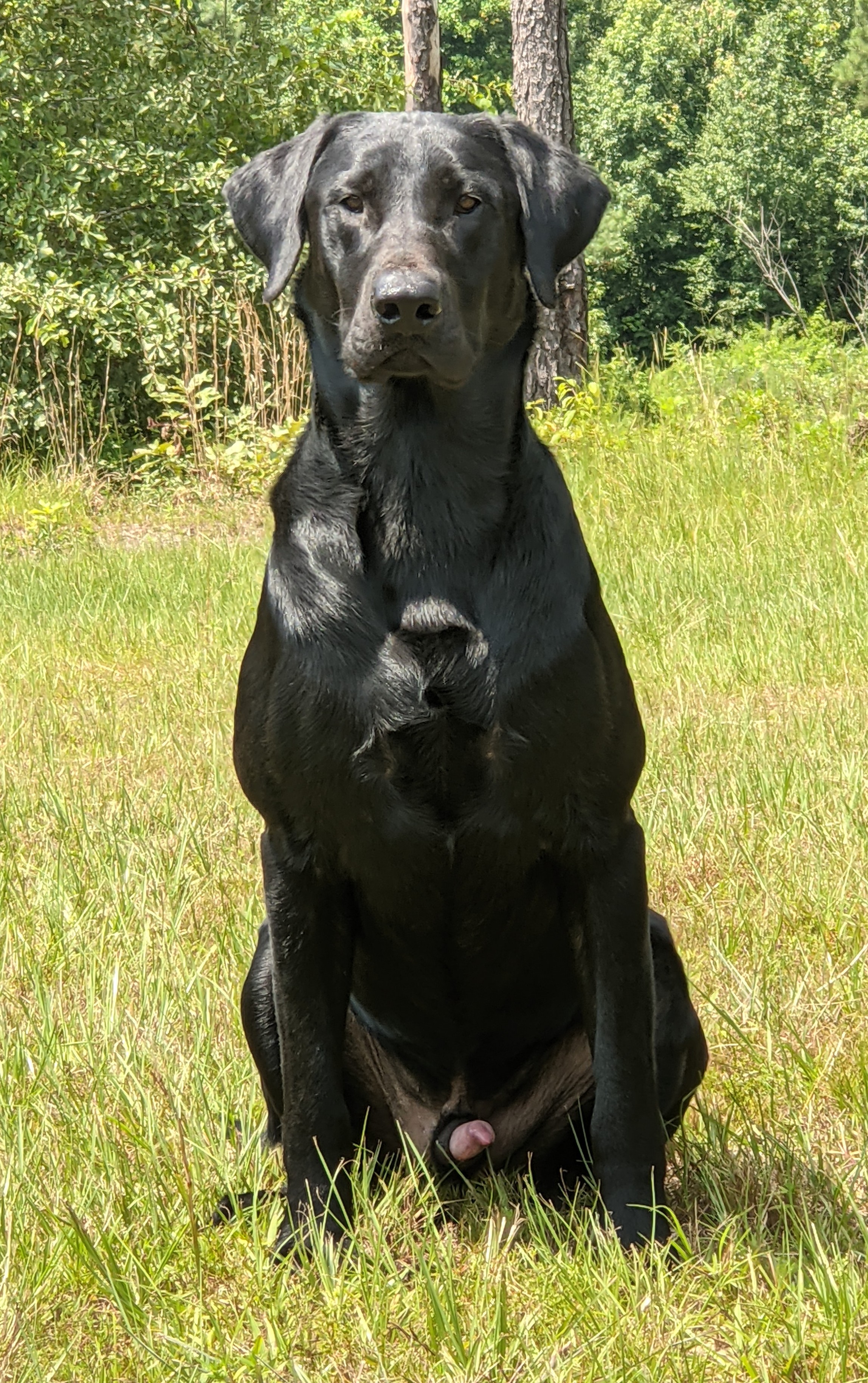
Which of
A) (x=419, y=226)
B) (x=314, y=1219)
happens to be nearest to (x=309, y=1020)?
(x=314, y=1219)

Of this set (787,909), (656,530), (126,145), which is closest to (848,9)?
(126,145)

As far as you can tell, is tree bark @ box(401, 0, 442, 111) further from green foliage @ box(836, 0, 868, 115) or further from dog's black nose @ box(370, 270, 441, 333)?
green foliage @ box(836, 0, 868, 115)

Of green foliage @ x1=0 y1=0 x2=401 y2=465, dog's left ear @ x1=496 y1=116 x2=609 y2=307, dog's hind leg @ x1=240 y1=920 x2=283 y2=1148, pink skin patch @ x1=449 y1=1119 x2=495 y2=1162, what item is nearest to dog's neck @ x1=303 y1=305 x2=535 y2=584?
dog's left ear @ x1=496 y1=116 x2=609 y2=307

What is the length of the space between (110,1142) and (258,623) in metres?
0.84

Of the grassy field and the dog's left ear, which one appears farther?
the dog's left ear

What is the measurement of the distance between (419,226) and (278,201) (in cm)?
A: 32

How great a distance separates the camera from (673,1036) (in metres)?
2.32

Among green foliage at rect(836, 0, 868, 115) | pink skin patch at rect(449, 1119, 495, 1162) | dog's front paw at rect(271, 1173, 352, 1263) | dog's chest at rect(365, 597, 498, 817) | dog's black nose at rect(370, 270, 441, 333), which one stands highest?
green foliage at rect(836, 0, 868, 115)

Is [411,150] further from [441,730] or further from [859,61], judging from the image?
[859,61]

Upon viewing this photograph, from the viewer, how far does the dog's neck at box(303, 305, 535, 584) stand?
2.22m

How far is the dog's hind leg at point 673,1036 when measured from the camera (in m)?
2.31

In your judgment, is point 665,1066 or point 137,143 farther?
point 137,143

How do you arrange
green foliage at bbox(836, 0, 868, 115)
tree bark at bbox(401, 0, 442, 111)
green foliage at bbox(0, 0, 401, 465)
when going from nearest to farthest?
green foliage at bbox(0, 0, 401, 465) → tree bark at bbox(401, 0, 442, 111) → green foliage at bbox(836, 0, 868, 115)

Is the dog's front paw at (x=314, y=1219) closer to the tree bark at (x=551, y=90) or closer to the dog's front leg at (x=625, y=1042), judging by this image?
the dog's front leg at (x=625, y=1042)
